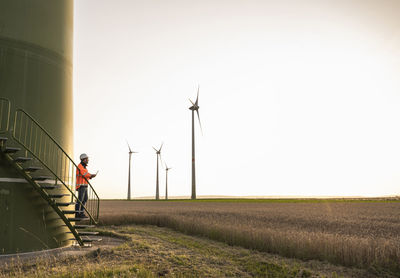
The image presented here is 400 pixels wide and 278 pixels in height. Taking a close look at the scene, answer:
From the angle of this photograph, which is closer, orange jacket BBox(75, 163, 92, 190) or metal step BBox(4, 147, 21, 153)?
metal step BBox(4, 147, 21, 153)

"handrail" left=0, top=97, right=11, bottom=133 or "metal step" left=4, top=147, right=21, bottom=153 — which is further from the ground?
"handrail" left=0, top=97, right=11, bottom=133

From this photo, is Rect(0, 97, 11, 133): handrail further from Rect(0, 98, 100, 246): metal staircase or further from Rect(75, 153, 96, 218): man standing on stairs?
Rect(75, 153, 96, 218): man standing on stairs

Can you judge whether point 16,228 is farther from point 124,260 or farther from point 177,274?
point 177,274

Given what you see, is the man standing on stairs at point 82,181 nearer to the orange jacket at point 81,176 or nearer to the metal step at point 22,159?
the orange jacket at point 81,176

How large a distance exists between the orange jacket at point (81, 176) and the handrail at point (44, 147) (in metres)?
0.18

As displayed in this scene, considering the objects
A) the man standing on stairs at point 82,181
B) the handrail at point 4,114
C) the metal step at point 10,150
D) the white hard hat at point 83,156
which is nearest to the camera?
Answer: the metal step at point 10,150

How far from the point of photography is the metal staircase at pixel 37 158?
1298 cm

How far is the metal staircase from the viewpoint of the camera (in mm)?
12984

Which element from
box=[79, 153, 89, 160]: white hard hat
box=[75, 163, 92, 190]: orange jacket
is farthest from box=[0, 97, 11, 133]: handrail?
box=[75, 163, 92, 190]: orange jacket

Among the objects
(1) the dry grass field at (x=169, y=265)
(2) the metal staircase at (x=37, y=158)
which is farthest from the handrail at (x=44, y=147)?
(1) the dry grass field at (x=169, y=265)

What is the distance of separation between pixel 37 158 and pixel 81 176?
283 centimetres

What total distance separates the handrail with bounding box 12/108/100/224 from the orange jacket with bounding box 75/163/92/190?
18 centimetres

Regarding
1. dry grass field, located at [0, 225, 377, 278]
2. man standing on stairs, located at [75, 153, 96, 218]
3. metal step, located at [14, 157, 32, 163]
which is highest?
metal step, located at [14, 157, 32, 163]

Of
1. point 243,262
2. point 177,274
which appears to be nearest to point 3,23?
point 177,274
